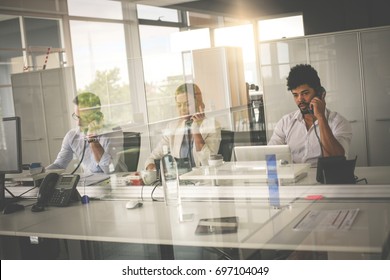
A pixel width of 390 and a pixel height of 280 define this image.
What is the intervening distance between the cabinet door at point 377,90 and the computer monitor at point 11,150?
1999 mm

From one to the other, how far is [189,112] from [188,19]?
0.73 metres

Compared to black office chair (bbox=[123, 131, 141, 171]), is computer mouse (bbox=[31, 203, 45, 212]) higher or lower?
lower

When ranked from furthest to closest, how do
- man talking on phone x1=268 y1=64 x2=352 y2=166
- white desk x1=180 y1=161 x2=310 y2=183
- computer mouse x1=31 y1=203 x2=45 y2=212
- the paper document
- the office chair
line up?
the office chair < man talking on phone x1=268 y1=64 x2=352 y2=166 < computer mouse x1=31 y1=203 x2=45 y2=212 < white desk x1=180 y1=161 x2=310 y2=183 < the paper document

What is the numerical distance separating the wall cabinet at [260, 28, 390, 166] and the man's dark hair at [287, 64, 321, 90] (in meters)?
0.03

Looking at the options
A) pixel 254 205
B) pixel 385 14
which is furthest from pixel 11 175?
pixel 385 14

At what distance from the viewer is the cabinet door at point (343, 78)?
2.90m

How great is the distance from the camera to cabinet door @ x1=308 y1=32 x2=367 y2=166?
9.52ft

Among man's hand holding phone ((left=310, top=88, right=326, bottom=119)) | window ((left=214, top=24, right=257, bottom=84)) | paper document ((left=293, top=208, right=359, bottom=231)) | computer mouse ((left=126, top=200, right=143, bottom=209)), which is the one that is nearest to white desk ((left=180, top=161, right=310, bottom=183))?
computer mouse ((left=126, top=200, right=143, bottom=209))

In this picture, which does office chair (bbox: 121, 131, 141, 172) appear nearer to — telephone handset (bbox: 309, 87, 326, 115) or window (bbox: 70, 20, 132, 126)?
window (bbox: 70, 20, 132, 126)

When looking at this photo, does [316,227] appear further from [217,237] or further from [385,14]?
[385,14]

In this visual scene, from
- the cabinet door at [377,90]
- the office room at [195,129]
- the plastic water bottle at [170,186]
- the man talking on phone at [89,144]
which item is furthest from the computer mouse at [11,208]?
the cabinet door at [377,90]

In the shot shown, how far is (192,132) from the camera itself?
12.4ft

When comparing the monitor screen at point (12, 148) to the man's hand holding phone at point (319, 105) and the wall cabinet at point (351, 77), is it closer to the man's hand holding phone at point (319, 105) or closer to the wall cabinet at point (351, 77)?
the wall cabinet at point (351, 77)
